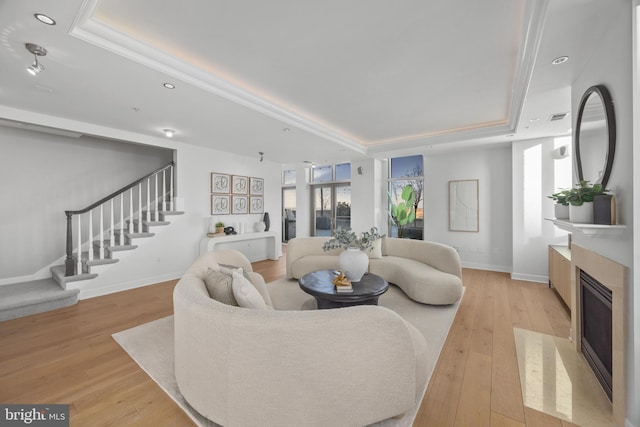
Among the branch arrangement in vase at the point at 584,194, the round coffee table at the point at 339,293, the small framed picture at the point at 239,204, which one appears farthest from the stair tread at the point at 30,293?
the branch arrangement in vase at the point at 584,194

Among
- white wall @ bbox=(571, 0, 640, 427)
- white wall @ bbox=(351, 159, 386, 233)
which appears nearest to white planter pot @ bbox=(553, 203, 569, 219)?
white wall @ bbox=(571, 0, 640, 427)

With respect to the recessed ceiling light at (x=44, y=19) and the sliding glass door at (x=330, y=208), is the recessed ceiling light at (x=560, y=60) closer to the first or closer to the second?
the recessed ceiling light at (x=44, y=19)

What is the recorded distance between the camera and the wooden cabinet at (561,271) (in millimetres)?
3271

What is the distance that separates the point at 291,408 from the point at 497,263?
5.57 m

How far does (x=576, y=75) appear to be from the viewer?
93.6 inches

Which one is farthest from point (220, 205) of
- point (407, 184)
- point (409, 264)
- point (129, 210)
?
point (407, 184)

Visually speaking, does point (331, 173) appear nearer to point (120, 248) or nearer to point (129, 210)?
point (129, 210)

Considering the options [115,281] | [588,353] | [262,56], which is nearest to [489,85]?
[262,56]

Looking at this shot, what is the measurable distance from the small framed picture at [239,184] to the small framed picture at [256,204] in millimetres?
279

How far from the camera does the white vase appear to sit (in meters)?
3.08

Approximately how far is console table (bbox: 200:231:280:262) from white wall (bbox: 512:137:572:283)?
5.07 m

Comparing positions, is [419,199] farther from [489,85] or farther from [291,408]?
[291,408]

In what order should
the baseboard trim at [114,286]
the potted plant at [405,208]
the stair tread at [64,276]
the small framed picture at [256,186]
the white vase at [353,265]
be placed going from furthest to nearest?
1. the small framed picture at [256,186]
2. the potted plant at [405,208]
3. the baseboard trim at [114,286]
4. the stair tread at [64,276]
5. the white vase at [353,265]

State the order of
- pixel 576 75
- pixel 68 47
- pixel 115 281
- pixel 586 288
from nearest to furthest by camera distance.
Result: pixel 68 47 < pixel 586 288 < pixel 576 75 < pixel 115 281
